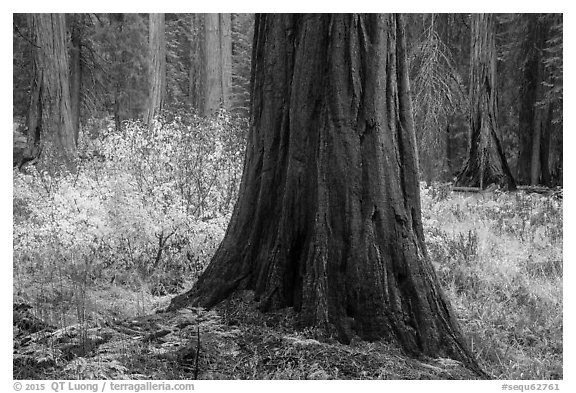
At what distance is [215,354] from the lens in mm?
3721

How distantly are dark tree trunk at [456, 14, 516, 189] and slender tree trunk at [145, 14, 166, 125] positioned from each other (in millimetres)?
7239

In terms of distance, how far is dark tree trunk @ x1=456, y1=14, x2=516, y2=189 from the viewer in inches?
509

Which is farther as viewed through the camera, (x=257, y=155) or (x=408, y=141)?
(x=257, y=155)

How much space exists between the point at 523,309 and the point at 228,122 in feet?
14.9

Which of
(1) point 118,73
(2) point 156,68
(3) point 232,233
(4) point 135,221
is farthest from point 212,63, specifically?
(1) point 118,73

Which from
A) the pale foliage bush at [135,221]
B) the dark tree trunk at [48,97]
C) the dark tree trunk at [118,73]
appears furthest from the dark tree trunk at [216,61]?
the dark tree trunk at [118,73]

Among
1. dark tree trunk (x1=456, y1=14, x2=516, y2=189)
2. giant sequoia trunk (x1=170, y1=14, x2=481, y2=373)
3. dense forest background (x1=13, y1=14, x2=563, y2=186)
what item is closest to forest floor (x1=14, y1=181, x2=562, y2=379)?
giant sequoia trunk (x1=170, y1=14, x2=481, y2=373)

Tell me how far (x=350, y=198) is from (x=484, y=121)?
1052 cm

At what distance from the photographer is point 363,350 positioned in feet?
12.2

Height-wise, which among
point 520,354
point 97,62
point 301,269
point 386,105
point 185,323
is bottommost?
point 520,354

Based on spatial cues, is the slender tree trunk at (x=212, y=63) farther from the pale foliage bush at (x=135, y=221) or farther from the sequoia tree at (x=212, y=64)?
the pale foliage bush at (x=135, y=221)

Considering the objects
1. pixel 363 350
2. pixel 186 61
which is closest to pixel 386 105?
pixel 363 350

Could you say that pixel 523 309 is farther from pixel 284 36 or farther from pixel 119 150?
pixel 119 150

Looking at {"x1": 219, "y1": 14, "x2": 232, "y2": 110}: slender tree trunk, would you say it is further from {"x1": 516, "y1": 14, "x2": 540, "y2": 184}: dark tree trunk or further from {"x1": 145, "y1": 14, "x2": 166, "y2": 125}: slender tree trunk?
{"x1": 516, "y1": 14, "x2": 540, "y2": 184}: dark tree trunk
